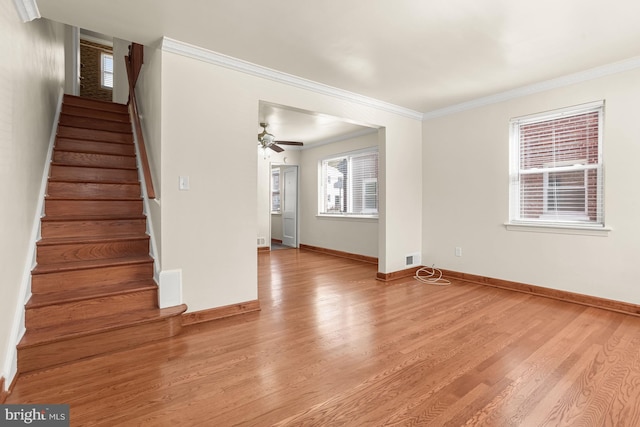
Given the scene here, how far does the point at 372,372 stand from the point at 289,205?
253 inches

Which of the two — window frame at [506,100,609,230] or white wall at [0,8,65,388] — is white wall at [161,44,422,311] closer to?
white wall at [0,8,65,388]

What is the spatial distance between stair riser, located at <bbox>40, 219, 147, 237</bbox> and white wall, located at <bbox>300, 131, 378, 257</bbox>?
4.00 metres

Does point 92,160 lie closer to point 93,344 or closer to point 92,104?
point 92,104

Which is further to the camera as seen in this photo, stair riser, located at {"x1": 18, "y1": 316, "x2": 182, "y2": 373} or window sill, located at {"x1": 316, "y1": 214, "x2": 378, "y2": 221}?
window sill, located at {"x1": 316, "y1": 214, "x2": 378, "y2": 221}

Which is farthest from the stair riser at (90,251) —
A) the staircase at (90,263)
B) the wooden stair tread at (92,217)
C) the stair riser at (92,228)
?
the wooden stair tread at (92,217)

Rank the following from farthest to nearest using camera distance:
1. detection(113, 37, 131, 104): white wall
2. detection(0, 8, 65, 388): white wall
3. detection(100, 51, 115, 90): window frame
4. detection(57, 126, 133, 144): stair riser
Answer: detection(100, 51, 115, 90): window frame < detection(113, 37, 131, 104): white wall < detection(57, 126, 133, 144): stair riser < detection(0, 8, 65, 388): white wall

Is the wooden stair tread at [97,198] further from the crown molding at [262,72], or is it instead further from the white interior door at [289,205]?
the white interior door at [289,205]

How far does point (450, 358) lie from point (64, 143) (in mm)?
4547

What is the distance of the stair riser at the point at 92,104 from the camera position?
4.40 metres

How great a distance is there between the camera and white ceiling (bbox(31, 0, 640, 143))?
2.32 m

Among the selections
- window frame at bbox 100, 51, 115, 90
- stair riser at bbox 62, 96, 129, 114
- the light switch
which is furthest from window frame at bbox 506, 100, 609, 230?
window frame at bbox 100, 51, 115, 90

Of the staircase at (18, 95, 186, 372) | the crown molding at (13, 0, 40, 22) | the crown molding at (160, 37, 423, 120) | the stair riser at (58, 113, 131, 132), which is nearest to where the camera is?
the crown molding at (13, 0, 40, 22)

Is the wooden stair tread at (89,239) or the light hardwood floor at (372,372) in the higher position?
the wooden stair tread at (89,239)

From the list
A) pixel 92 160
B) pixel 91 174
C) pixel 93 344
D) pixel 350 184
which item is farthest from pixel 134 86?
pixel 350 184
